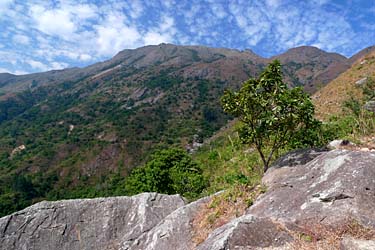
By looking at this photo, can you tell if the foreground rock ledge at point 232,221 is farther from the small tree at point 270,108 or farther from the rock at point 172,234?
the small tree at point 270,108

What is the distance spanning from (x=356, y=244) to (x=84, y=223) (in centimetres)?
849

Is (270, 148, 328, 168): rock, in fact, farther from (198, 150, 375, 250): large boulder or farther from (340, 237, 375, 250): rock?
(340, 237, 375, 250): rock

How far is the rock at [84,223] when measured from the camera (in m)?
9.84

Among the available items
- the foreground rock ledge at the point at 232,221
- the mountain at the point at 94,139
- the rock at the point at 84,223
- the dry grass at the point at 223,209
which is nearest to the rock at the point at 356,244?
the foreground rock ledge at the point at 232,221

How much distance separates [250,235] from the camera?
5.95m

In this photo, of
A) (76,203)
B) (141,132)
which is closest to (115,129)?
(141,132)

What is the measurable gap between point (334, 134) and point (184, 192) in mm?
10939

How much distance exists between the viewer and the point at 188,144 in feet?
403

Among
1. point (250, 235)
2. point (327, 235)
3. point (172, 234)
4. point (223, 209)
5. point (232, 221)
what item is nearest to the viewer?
point (327, 235)

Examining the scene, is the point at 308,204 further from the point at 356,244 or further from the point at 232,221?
the point at 232,221

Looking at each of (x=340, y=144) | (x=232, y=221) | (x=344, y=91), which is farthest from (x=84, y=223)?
(x=344, y=91)

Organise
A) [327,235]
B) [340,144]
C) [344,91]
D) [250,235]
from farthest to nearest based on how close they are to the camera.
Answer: [344,91]
[340,144]
[250,235]
[327,235]

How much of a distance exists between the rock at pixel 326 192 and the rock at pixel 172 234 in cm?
200

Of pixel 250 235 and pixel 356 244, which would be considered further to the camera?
pixel 250 235
